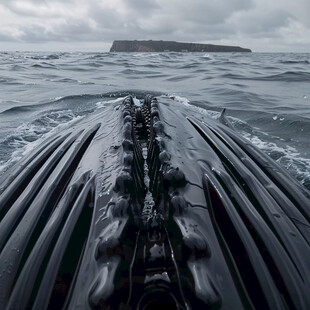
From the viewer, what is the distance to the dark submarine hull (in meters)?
1.71

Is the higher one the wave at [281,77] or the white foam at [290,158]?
the wave at [281,77]

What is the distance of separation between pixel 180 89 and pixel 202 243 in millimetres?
16515

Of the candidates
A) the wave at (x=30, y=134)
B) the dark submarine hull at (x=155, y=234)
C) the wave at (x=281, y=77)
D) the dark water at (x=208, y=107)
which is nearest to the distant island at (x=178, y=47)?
the wave at (x=281, y=77)

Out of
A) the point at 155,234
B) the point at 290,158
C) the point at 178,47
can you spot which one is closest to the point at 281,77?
the point at 290,158

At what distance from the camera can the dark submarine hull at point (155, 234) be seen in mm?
1705

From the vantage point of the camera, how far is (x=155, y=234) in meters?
2.07

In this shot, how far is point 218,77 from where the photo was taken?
76.6 feet

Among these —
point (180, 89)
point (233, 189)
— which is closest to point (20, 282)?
point (233, 189)

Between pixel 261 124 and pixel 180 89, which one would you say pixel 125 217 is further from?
pixel 180 89

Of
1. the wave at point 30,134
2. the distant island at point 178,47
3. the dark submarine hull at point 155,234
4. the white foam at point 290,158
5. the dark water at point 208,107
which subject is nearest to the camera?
the dark submarine hull at point 155,234

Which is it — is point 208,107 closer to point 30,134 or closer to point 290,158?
point 290,158

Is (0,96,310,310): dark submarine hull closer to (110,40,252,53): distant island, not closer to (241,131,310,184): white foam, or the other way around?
(241,131,310,184): white foam

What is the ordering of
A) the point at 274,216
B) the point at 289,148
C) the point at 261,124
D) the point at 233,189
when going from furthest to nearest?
the point at 261,124
the point at 289,148
the point at 233,189
the point at 274,216

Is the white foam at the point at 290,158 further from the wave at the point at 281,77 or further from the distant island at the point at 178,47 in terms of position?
the distant island at the point at 178,47
